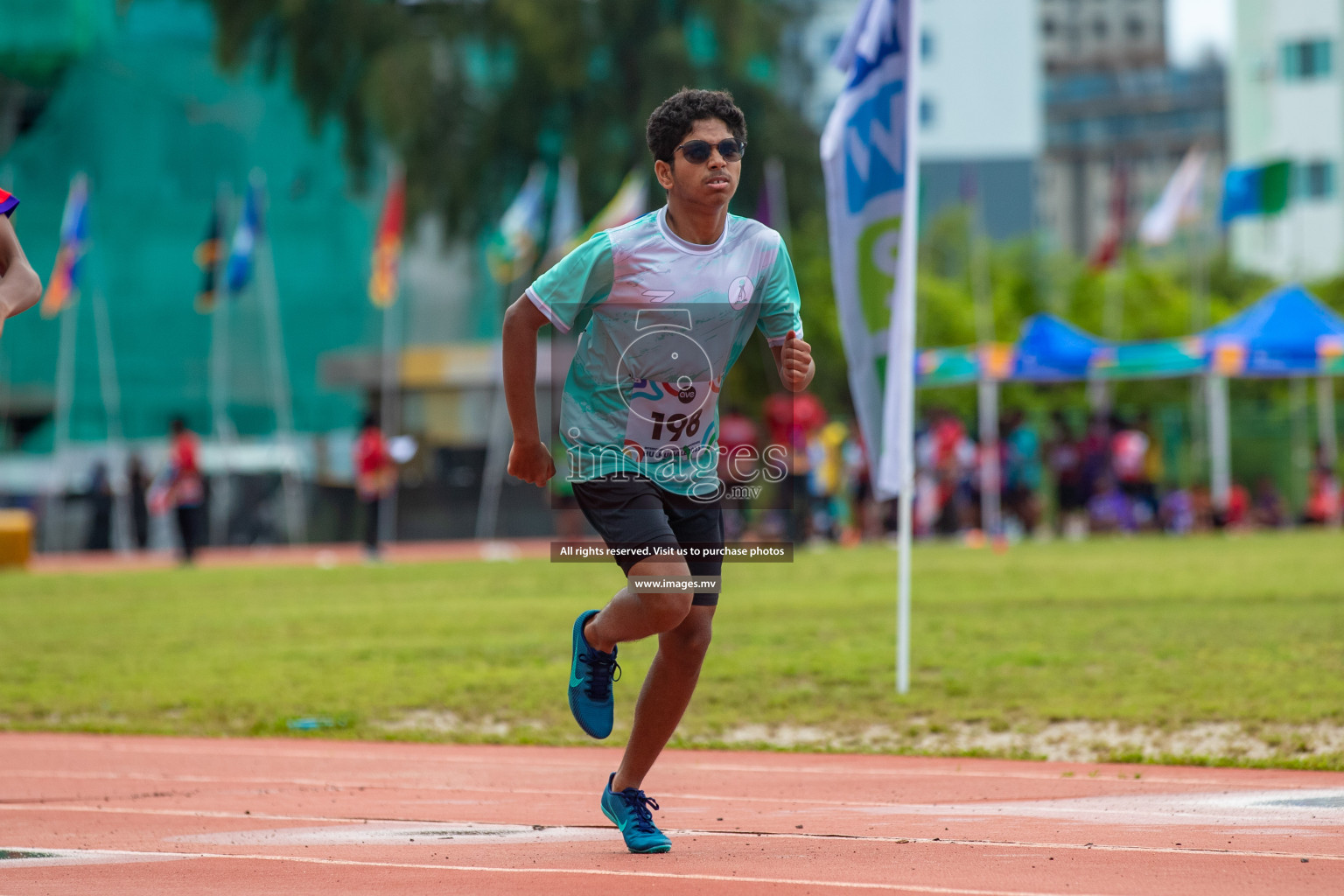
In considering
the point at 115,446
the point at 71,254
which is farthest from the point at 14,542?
the point at 115,446

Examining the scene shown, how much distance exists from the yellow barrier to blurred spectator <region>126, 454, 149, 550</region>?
4333mm

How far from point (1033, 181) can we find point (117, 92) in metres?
45.1

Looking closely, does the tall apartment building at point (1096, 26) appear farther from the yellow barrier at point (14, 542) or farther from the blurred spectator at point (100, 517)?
the yellow barrier at point (14, 542)

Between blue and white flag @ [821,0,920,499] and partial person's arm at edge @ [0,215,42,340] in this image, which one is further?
blue and white flag @ [821,0,920,499]

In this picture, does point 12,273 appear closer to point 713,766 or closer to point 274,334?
point 713,766

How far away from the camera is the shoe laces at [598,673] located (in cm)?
518

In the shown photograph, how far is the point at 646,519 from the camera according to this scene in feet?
16.5

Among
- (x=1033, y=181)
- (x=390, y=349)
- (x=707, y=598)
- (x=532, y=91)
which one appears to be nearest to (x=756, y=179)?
(x=532, y=91)

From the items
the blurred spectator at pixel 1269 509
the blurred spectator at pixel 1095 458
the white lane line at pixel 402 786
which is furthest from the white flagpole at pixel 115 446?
the white lane line at pixel 402 786

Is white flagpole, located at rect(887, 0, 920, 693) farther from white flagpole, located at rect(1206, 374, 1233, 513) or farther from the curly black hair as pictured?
white flagpole, located at rect(1206, 374, 1233, 513)

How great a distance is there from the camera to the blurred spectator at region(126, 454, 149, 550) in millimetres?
29986

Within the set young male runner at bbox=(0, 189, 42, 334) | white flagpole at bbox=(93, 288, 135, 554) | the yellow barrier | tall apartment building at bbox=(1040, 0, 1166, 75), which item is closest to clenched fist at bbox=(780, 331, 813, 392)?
young male runner at bbox=(0, 189, 42, 334)

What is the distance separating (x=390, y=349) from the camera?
100 ft

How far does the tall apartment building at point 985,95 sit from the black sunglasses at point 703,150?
74677 mm
